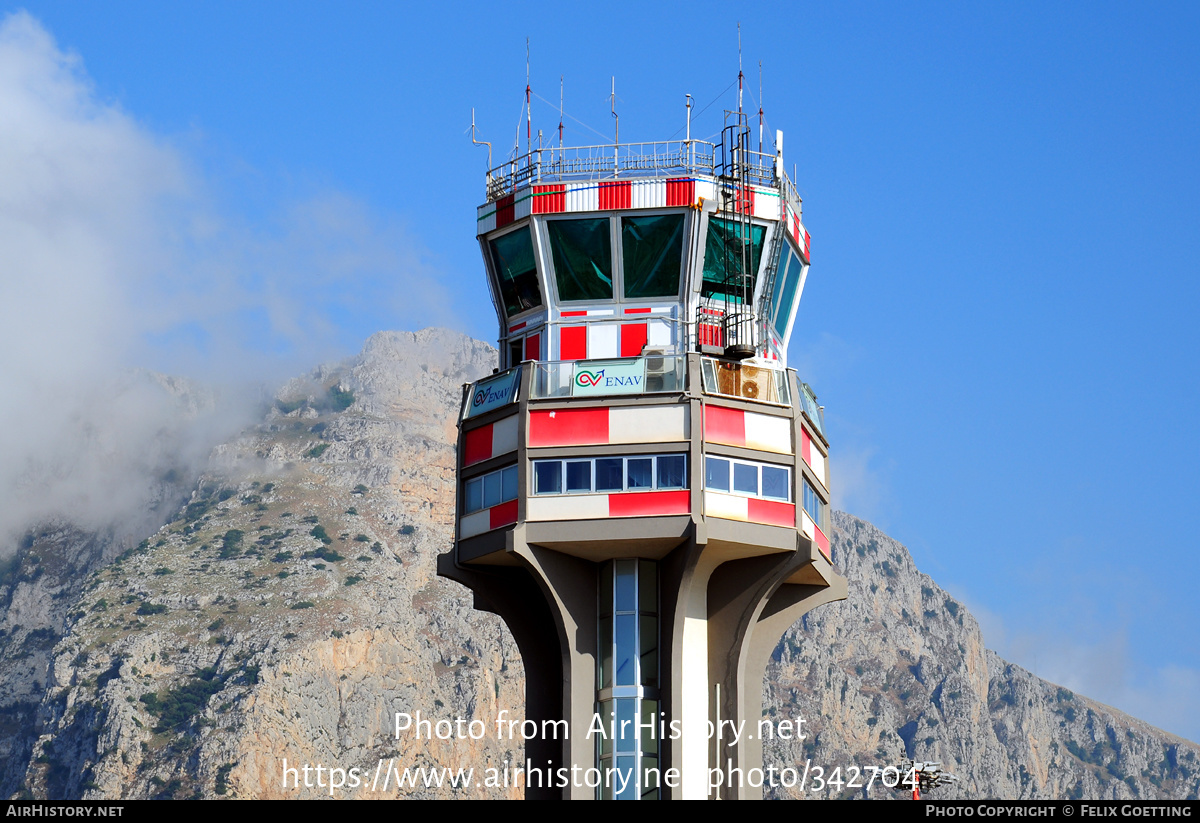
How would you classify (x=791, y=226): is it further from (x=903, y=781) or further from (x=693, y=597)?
(x=903, y=781)

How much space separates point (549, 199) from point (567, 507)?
912 cm

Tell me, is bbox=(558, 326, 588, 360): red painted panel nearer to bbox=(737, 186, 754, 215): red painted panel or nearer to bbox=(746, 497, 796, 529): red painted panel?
bbox=(737, 186, 754, 215): red painted panel

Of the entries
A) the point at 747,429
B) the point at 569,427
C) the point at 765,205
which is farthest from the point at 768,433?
the point at 765,205

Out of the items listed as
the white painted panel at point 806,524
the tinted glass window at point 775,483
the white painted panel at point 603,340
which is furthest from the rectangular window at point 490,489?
the white painted panel at point 806,524

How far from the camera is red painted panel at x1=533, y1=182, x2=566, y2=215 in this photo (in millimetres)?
49000

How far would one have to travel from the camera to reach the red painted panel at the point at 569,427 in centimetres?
4678

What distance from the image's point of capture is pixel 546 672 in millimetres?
50219

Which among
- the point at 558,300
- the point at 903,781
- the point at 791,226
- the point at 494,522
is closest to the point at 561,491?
the point at 494,522

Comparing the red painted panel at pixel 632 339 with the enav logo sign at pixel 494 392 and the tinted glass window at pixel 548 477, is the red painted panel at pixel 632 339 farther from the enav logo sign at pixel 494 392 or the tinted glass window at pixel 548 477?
the tinted glass window at pixel 548 477

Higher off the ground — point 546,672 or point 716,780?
point 546,672

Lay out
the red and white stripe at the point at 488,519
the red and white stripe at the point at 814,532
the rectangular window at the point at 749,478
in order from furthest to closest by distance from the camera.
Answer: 1. the red and white stripe at the point at 814,532
2. the red and white stripe at the point at 488,519
3. the rectangular window at the point at 749,478

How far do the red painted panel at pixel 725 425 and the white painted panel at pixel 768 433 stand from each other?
21 centimetres

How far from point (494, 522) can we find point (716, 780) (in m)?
9.26
